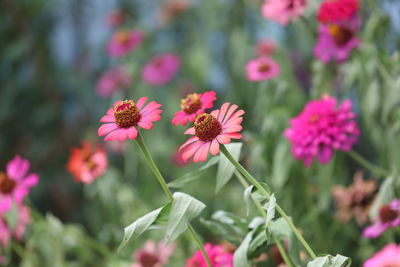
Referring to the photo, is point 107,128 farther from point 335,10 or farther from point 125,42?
point 125,42

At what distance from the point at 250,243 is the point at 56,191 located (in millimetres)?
1277

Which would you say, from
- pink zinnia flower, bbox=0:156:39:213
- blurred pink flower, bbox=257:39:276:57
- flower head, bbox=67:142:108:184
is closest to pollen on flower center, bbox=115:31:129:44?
blurred pink flower, bbox=257:39:276:57

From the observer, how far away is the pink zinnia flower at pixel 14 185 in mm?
760

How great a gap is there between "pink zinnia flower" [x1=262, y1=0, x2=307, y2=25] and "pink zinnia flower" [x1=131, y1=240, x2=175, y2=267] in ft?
1.20

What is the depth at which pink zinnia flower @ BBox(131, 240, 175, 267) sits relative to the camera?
2.68 feet

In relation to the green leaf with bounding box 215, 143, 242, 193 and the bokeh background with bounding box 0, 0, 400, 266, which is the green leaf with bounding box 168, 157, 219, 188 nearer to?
the green leaf with bounding box 215, 143, 242, 193

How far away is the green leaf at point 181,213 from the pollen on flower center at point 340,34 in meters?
0.41

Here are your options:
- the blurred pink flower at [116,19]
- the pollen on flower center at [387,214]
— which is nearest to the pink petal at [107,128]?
the pollen on flower center at [387,214]

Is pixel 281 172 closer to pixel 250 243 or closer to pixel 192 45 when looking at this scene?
pixel 250 243

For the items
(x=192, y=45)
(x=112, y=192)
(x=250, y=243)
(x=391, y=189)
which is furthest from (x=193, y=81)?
(x=250, y=243)

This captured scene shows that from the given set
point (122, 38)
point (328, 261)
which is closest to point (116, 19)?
point (122, 38)

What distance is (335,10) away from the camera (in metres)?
0.73

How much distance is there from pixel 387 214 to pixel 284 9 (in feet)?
1.04

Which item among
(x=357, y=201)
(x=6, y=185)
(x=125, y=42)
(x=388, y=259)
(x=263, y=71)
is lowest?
(x=357, y=201)
